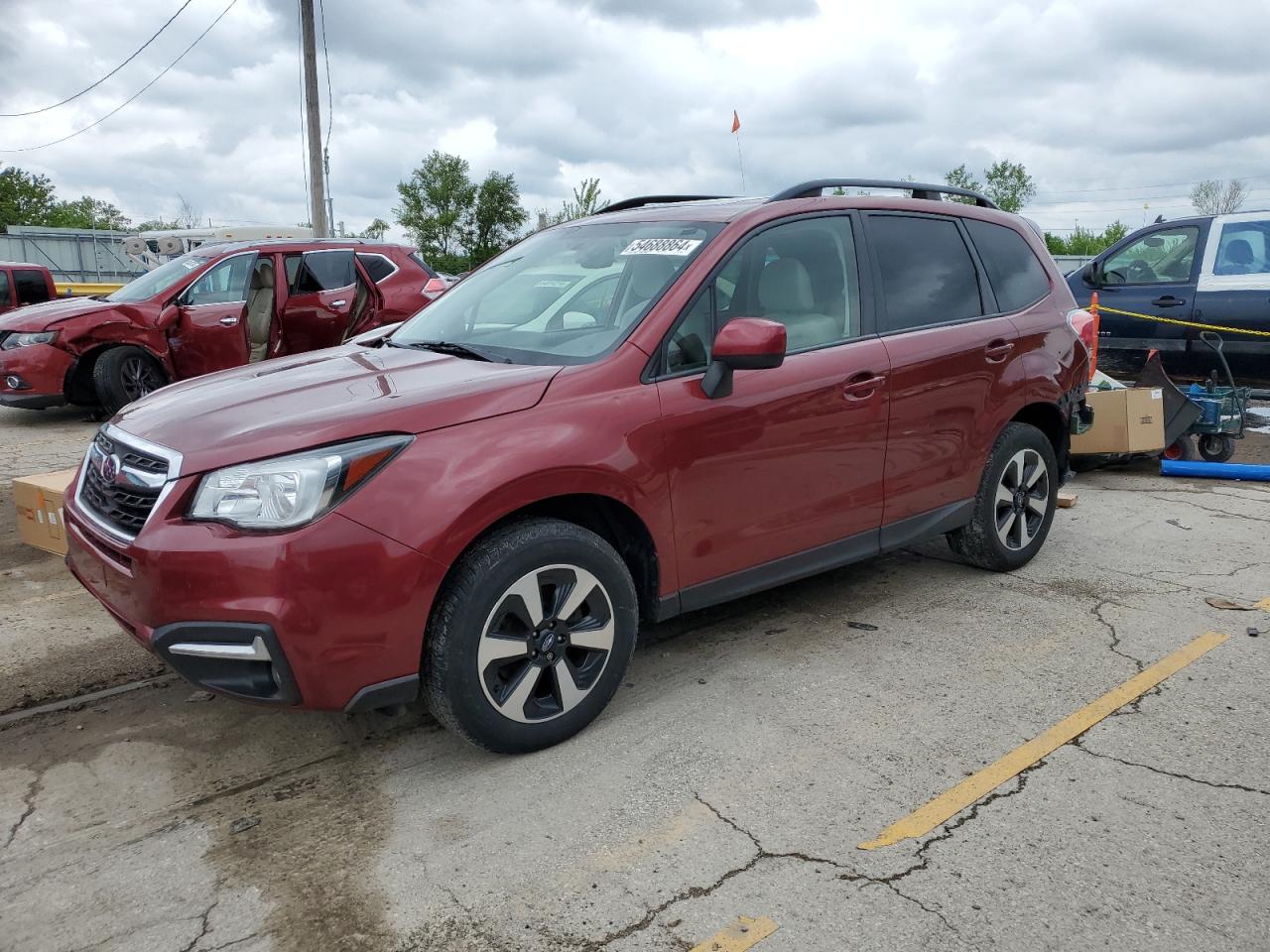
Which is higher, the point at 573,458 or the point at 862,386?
the point at 862,386

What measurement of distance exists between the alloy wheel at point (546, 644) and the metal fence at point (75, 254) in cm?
3008

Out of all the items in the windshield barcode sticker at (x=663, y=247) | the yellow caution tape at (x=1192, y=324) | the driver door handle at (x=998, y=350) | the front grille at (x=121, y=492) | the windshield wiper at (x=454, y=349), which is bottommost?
the front grille at (x=121, y=492)

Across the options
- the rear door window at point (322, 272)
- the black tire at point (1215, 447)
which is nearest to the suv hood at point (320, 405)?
the black tire at point (1215, 447)

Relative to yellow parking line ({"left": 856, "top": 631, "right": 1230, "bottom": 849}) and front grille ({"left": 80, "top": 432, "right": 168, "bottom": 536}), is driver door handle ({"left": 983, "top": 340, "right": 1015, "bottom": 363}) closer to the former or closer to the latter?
yellow parking line ({"left": 856, "top": 631, "right": 1230, "bottom": 849})

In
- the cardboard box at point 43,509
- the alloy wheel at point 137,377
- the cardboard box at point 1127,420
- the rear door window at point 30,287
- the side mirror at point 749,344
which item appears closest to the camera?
the side mirror at point 749,344

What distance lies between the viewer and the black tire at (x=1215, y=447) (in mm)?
7840

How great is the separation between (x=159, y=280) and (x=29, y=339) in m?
1.34

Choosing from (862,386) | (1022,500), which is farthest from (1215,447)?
(862,386)

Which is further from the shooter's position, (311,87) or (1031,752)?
(311,87)

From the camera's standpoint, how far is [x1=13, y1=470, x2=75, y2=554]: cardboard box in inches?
176

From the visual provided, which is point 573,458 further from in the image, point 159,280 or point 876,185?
point 159,280

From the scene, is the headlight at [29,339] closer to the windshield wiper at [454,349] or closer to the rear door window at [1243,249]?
the windshield wiper at [454,349]

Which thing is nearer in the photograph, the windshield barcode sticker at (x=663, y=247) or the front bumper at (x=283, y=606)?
the front bumper at (x=283, y=606)

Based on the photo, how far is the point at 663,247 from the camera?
3773 mm
